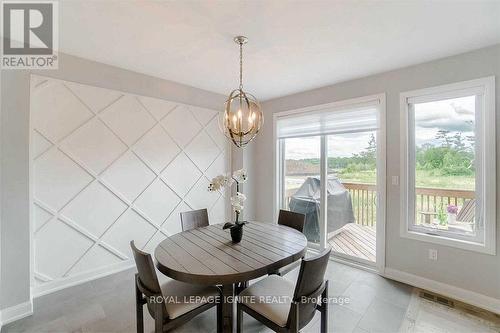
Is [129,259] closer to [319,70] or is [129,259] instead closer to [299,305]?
[299,305]

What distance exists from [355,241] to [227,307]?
2.44 m

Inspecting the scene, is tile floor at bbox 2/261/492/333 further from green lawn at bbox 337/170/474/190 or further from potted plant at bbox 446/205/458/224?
green lawn at bbox 337/170/474/190

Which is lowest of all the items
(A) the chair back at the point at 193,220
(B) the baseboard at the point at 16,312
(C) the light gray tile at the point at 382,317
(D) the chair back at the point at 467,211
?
(C) the light gray tile at the point at 382,317

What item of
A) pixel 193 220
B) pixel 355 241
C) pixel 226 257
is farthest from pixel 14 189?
pixel 355 241

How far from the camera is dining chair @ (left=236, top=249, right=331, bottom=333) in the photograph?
1.37 metres

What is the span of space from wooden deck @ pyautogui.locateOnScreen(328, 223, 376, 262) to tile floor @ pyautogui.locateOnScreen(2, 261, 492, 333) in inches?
18.5

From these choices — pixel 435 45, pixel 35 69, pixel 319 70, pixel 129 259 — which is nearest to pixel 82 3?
pixel 35 69

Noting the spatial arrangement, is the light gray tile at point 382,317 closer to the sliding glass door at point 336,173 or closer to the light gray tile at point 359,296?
the light gray tile at point 359,296

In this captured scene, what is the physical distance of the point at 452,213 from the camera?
2518 mm

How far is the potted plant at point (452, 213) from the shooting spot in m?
2.50

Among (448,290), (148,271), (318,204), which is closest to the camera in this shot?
(148,271)

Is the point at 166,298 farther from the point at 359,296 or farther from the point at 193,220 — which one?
the point at 359,296

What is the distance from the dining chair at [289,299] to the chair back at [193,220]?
1046mm

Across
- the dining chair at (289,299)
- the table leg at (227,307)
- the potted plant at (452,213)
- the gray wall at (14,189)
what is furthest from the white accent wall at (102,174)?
the potted plant at (452,213)
